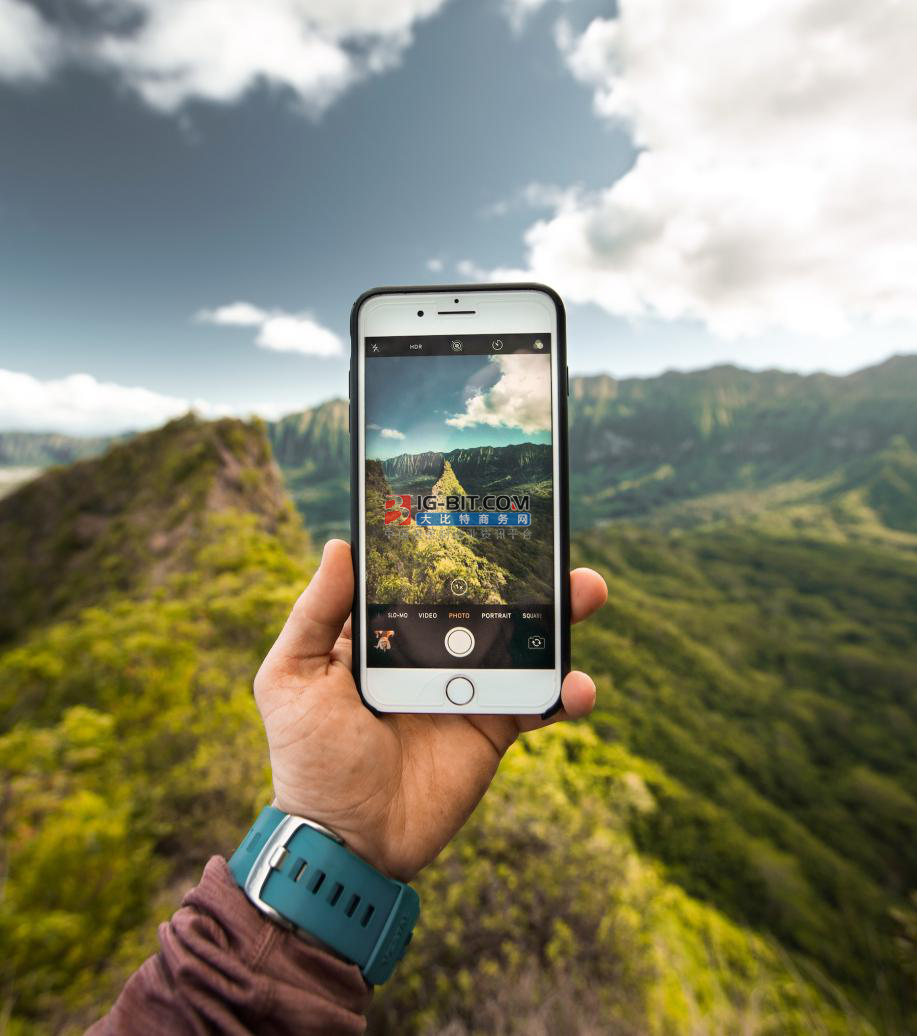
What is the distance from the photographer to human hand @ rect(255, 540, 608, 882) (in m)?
1.59

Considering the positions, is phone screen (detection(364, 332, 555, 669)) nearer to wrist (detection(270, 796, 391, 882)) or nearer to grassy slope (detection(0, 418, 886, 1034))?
wrist (detection(270, 796, 391, 882))

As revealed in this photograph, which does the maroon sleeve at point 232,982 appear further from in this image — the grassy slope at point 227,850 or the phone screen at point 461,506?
the grassy slope at point 227,850

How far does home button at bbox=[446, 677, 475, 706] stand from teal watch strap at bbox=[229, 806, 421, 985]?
0.53 meters

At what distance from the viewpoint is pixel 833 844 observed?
123ft

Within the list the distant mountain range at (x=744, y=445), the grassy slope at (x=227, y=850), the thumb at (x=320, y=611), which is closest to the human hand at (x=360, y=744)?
the thumb at (x=320, y=611)

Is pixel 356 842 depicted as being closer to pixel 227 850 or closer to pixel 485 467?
pixel 485 467

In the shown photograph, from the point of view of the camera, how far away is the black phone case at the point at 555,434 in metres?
1.84

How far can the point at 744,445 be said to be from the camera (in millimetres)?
161625

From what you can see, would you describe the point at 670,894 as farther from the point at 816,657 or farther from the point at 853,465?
the point at 853,465

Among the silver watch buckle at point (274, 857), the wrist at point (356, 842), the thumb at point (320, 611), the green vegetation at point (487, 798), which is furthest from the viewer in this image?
the green vegetation at point (487, 798)

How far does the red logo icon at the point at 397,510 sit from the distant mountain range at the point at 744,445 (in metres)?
101

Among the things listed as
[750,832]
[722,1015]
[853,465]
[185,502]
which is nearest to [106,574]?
[185,502]

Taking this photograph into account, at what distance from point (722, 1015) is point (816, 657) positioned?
6784cm

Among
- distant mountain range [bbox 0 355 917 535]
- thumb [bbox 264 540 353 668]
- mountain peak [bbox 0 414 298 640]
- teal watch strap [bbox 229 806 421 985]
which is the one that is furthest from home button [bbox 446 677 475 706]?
distant mountain range [bbox 0 355 917 535]
